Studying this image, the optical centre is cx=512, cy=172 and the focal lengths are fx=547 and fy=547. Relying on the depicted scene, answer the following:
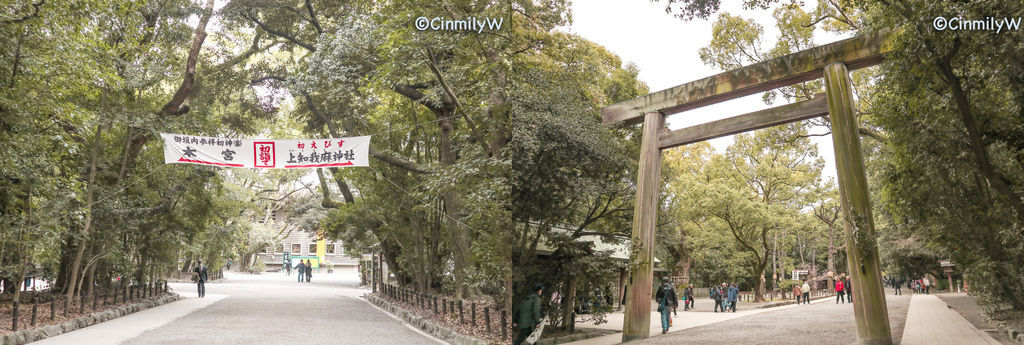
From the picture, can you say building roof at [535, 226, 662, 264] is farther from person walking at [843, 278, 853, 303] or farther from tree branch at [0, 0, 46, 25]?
tree branch at [0, 0, 46, 25]

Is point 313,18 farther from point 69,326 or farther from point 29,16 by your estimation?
point 69,326

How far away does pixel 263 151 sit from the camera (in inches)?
266

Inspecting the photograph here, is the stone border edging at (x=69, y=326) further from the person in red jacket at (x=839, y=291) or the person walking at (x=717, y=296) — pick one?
the person in red jacket at (x=839, y=291)

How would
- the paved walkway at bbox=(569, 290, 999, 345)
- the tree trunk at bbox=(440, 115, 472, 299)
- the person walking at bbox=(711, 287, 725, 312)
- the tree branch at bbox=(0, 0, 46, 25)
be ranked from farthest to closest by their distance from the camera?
the tree branch at bbox=(0, 0, 46, 25)
the tree trunk at bbox=(440, 115, 472, 299)
the person walking at bbox=(711, 287, 725, 312)
the paved walkway at bbox=(569, 290, 999, 345)

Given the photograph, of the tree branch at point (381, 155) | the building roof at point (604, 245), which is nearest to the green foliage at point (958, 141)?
the building roof at point (604, 245)

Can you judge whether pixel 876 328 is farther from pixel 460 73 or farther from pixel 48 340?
pixel 48 340

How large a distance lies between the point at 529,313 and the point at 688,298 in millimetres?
999

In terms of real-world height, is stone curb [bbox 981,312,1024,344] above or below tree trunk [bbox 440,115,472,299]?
below

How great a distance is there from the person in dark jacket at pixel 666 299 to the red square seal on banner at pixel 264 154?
5.28m

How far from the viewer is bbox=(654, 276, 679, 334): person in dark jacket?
9.57 ft

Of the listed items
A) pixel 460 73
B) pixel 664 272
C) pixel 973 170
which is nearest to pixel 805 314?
pixel 664 272

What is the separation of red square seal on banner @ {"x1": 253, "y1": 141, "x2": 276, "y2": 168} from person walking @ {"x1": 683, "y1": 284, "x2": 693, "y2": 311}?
528cm

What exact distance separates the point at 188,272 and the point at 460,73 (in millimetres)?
27974

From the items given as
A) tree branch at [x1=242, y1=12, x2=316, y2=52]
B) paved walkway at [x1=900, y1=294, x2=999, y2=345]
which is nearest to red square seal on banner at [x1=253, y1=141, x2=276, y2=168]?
tree branch at [x1=242, y1=12, x2=316, y2=52]
